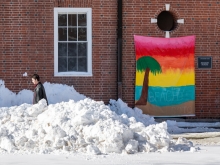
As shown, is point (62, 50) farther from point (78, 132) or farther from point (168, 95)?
point (78, 132)

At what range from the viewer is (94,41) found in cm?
2141

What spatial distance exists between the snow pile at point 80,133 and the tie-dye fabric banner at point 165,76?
667 cm

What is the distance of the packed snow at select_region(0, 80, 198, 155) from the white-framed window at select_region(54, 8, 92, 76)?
6.21 meters

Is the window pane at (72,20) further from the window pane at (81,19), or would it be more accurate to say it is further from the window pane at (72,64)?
the window pane at (72,64)

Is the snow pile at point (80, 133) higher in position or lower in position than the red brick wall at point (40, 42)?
lower

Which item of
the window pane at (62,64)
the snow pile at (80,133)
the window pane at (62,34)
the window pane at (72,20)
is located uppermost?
the window pane at (72,20)

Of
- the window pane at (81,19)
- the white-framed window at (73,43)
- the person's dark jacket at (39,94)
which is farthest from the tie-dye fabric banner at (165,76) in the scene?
the person's dark jacket at (39,94)

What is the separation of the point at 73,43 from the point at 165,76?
10.5ft

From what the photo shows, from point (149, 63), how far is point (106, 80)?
152 cm

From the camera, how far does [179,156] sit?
1302 centimetres

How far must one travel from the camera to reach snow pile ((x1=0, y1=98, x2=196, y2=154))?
13344 mm

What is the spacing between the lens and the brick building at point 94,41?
2125 centimetres

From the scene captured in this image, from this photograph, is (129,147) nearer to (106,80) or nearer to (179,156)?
(179,156)

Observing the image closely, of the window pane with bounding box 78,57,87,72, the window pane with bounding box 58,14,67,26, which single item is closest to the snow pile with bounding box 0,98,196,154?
the window pane with bounding box 78,57,87,72
